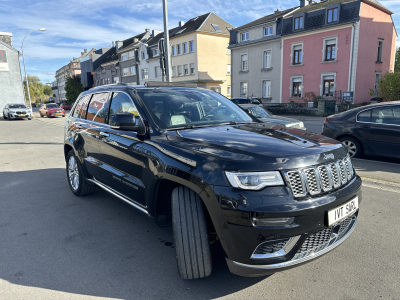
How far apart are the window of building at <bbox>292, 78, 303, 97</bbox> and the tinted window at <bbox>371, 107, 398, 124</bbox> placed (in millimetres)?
24744

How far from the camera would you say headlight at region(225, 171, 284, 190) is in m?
2.25

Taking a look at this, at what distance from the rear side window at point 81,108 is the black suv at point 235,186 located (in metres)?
1.60

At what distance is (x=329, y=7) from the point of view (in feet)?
87.4

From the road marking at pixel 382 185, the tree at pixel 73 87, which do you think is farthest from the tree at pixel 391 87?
the tree at pixel 73 87

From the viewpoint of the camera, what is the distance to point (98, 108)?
4.39m

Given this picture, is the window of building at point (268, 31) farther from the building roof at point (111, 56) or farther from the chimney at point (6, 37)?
the building roof at point (111, 56)

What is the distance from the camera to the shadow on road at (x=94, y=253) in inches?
106

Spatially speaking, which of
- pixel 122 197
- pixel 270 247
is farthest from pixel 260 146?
pixel 122 197

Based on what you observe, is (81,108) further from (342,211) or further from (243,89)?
(243,89)

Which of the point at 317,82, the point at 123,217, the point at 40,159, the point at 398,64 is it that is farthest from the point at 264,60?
the point at 123,217

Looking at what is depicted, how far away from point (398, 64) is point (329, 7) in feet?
86.0

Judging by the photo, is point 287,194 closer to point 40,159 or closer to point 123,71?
point 40,159

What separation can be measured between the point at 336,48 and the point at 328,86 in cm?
333

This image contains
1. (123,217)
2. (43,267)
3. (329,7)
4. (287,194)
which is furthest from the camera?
(329,7)
